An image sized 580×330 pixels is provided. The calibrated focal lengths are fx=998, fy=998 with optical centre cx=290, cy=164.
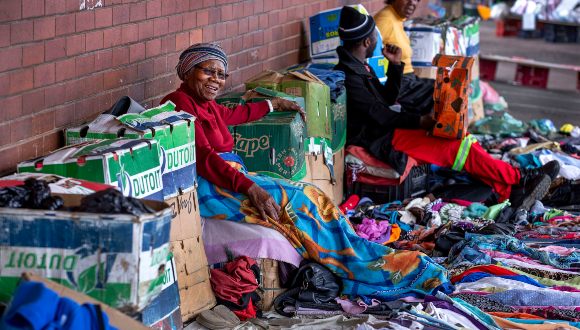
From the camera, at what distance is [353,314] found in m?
5.02

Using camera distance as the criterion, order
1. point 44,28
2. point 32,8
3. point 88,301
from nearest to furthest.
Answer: point 88,301
point 32,8
point 44,28

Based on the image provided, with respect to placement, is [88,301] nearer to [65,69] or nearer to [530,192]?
[65,69]

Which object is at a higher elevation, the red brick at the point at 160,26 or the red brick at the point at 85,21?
the red brick at the point at 85,21

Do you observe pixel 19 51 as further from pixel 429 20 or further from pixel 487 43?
pixel 487 43

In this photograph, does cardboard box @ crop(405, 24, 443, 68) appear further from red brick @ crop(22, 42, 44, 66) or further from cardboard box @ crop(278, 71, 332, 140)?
red brick @ crop(22, 42, 44, 66)

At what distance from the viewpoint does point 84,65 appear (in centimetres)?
512

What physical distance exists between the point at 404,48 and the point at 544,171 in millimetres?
1870

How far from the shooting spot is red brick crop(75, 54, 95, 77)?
16.6ft

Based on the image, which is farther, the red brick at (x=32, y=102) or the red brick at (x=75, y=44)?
the red brick at (x=75, y=44)

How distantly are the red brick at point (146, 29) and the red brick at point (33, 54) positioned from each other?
43.5 inches

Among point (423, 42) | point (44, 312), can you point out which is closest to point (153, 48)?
point (44, 312)

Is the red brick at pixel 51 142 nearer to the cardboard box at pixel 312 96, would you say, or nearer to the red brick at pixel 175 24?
the red brick at pixel 175 24

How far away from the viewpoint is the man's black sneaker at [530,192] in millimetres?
7227

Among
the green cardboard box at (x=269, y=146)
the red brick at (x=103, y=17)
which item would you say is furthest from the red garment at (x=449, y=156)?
the red brick at (x=103, y=17)
